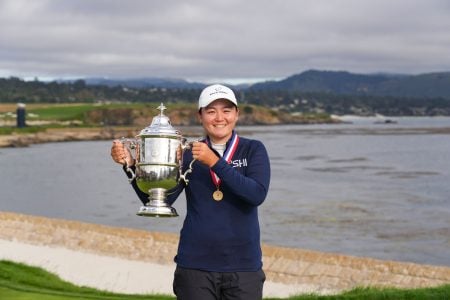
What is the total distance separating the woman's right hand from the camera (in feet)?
13.4

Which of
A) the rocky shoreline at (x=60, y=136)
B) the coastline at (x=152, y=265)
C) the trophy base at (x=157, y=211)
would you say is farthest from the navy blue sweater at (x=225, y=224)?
the rocky shoreline at (x=60, y=136)

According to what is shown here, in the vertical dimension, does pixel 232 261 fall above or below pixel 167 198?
below

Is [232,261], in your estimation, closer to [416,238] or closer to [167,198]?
[167,198]

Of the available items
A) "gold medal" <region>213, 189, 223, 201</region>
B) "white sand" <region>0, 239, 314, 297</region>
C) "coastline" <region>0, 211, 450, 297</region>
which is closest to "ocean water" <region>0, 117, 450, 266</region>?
"coastline" <region>0, 211, 450, 297</region>

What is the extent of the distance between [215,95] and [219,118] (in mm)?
125

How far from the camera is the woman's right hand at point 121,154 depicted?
13.4ft

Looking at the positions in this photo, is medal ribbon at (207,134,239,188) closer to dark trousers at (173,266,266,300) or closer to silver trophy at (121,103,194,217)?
silver trophy at (121,103,194,217)

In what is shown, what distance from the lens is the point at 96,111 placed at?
16050 cm

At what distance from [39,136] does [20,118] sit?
9.47 m

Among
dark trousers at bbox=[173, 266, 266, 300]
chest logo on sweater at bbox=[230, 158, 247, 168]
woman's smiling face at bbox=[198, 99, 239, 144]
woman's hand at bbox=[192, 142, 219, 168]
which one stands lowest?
dark trousers at bbox=[173, 266, 266, 300]

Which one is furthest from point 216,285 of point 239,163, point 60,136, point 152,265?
point 60,136

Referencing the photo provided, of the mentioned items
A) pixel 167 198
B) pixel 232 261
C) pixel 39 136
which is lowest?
pixel 39 136

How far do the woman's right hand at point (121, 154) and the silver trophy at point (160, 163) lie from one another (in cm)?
8

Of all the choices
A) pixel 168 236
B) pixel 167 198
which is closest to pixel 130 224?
pixel 168 236
